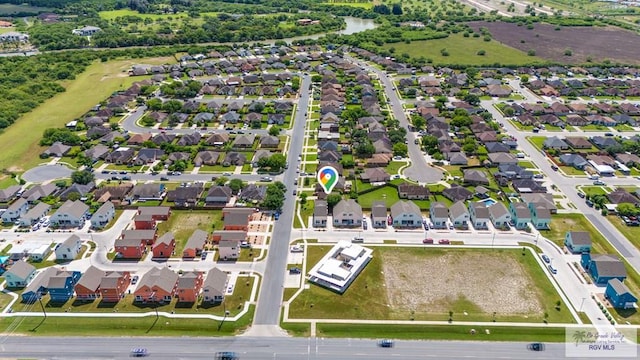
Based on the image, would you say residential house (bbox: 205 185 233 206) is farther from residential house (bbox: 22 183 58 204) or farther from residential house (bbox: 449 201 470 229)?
residential house (bbox: 449 201 470 229)

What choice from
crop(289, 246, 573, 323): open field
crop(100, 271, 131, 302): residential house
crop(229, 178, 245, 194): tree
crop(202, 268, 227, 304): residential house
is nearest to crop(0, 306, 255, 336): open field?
crop(100, 271, 131, 302): residential house

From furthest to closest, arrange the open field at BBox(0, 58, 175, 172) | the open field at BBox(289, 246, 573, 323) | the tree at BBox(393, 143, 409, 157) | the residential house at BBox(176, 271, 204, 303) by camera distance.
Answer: the open field at BBox(0, 58, 175, 172) < the tree at BBox(393, 143, 409, 157) < the residential house at BBox(176, 271, 204, 303) < the open field at BBox(289, 246, 573, 323)

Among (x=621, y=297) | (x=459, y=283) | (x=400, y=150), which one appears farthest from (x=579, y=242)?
(x=400, y=150)

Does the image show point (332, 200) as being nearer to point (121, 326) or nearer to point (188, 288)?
point (188, 288)

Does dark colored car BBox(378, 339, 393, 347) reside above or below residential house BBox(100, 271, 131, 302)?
below

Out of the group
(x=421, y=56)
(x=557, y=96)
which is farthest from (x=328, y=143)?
(x=421, y=56)
